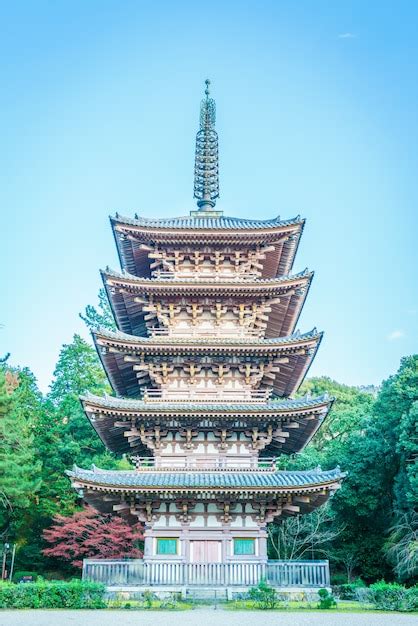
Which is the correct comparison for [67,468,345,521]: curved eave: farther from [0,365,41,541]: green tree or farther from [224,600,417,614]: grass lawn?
[0,365,41,541]: green tree

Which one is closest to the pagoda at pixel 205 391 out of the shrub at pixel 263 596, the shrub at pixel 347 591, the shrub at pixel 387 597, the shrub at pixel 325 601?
the shrub at pixel 263 596

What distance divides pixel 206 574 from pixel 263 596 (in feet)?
8.92

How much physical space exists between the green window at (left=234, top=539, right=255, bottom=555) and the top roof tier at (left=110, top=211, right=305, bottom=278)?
13.0 metres

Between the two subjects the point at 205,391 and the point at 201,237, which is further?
the point at 201,237

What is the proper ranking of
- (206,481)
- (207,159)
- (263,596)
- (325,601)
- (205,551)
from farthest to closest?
(207,159) → (205,551) → (206,481) → (263,596) → (325,601)

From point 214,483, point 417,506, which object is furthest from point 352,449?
→ point 214,483

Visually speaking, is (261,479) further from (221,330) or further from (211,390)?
(221,330)

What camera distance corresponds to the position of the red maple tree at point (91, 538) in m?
41.6

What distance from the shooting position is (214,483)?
23516 millimetres

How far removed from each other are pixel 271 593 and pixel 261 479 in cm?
427

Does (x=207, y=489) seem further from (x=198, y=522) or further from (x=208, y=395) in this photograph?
(x=208, y=395)

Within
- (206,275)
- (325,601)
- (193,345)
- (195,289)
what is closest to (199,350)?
(193,345)

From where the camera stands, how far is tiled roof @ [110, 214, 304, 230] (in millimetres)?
28672

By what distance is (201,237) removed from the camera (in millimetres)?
28969
